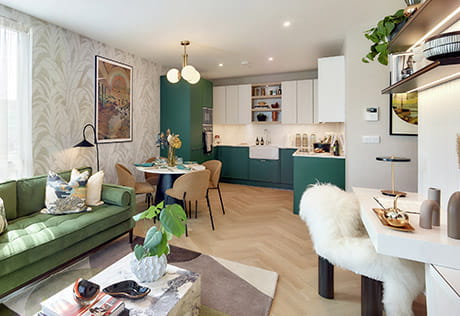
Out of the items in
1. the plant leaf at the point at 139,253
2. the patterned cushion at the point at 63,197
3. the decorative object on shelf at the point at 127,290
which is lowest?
the decorative object on shelf at the point at 127,290

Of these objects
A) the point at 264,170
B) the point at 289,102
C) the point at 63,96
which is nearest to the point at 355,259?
the point at 63,96

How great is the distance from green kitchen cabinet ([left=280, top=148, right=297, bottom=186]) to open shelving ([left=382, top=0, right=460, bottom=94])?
397 centimetres

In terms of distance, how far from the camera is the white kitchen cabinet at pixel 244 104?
6.20 m

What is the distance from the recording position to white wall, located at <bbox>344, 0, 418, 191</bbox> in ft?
10.3

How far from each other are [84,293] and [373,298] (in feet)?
5.64

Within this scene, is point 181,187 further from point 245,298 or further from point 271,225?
point 245,298

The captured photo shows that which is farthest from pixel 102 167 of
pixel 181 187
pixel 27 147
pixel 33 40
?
pixel 33 40

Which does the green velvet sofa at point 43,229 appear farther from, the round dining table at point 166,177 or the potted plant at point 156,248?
the potted plant at point 156,248

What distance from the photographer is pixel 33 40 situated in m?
3.02

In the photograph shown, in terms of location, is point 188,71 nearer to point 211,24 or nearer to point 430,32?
point 211,24

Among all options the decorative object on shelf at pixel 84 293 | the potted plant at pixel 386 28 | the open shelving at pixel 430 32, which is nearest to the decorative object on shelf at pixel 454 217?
the open shelving at pixel 430 32

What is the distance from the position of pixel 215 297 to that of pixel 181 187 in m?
1.57

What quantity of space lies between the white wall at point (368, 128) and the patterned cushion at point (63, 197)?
3307 mm

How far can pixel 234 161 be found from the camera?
6418 mm
